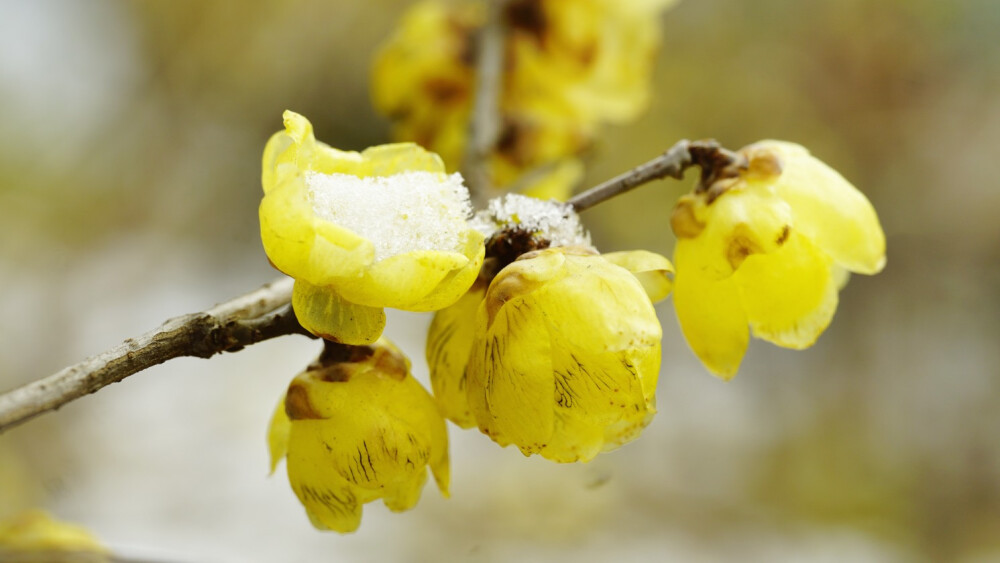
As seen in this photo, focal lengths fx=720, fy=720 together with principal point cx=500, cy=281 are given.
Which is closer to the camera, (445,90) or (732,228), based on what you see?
(732,228)

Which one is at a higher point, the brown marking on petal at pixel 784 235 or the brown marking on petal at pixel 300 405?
the brown marking on petal at pixel 784 235

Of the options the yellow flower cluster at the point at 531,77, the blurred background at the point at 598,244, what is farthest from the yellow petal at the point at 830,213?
the blurred background at the point at 598,244

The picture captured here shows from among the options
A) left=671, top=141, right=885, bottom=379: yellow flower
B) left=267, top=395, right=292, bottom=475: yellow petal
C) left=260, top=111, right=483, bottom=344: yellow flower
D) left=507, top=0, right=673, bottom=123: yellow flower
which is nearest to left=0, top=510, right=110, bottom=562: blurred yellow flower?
left=267, top=395, right=292, bottom=475: yellow petal

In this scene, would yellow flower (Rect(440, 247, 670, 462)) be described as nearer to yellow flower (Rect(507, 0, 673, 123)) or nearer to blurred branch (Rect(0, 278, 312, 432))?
blurred branch (Rect(0, 278, 312, 432))

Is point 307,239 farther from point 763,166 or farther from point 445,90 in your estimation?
point 445,90

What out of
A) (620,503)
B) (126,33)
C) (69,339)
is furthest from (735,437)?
(126,33)

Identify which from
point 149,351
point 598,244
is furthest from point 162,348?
point 598,244

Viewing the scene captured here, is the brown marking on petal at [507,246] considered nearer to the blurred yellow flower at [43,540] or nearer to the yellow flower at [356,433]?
the yellow flower at [356,433]
